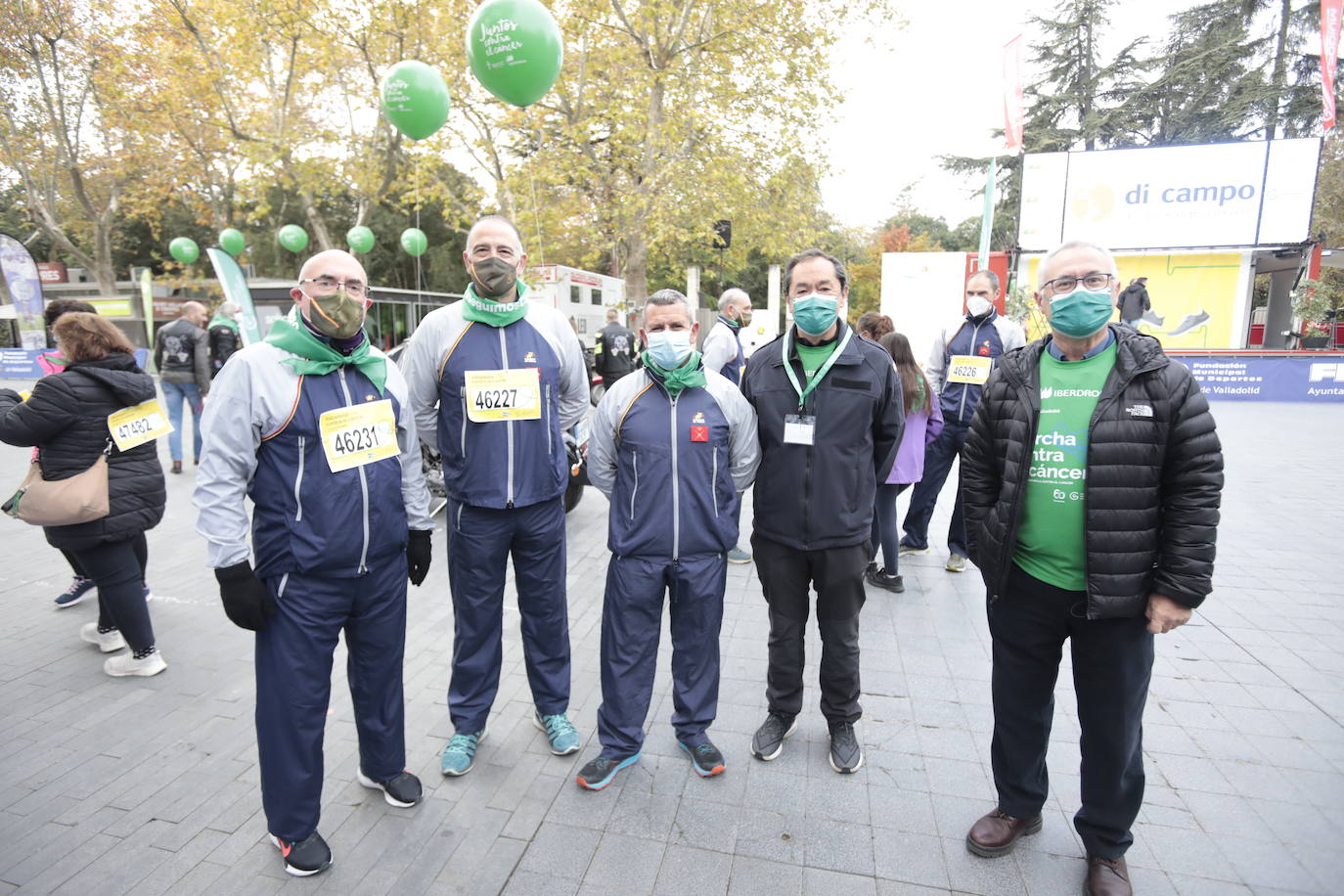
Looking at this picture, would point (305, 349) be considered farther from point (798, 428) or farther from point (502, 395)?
point (798, 428)

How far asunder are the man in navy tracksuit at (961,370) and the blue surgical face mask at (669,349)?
119 inches

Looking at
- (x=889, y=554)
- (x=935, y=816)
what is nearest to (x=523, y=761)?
(x=935, y=816)

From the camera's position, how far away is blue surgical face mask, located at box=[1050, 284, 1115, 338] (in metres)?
2.21

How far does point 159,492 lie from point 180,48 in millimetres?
18262

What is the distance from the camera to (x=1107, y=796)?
228 centimetres

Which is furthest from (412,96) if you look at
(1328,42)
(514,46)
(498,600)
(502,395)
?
(1328,42)

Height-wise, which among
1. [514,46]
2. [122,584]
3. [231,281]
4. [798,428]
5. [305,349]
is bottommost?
[122,584]

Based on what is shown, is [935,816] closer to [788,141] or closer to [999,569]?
[999,569]

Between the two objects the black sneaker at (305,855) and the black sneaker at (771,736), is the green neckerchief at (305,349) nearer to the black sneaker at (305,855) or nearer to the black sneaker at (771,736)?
the black sneaker at (305,855)

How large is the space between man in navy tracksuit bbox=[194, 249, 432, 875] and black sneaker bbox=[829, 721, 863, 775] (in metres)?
1.91

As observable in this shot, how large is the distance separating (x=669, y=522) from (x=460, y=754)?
1.31 meters

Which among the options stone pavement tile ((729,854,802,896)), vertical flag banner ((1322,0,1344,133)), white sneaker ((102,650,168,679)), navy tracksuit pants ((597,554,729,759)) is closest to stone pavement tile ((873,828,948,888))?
stone pavement tile ((729,854,802,896))

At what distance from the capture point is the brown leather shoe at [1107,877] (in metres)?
2.23

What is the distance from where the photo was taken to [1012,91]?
17062 millimetres
